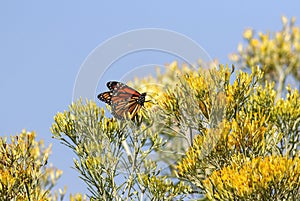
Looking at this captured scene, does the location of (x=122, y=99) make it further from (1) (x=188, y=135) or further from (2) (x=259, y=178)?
(2) (x=259, y=178)

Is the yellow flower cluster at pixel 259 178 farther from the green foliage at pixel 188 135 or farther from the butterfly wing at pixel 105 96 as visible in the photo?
the butterfly wing at pixel 105 96

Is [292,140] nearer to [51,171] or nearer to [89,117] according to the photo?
[89,117]

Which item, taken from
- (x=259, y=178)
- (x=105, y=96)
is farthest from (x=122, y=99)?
(x=259, y=178)

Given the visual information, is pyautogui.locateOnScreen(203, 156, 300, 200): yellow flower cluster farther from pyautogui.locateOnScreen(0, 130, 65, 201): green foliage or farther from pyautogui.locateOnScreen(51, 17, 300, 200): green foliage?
pyautogui.locateOnScreen(0, 130, 65, 201): green foliage

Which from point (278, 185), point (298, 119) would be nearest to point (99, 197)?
point (278, 185)

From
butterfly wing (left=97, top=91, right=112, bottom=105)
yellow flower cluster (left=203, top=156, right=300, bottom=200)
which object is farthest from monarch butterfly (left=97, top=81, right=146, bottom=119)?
yellow flower cluster (left=203, top=156, right=300, bottom=200)

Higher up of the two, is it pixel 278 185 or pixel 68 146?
Result: pixel 68 146

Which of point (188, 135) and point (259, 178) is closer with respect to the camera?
point (259, 178)

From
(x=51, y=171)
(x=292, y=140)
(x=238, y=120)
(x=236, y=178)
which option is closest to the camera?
(x=236, y=178)
